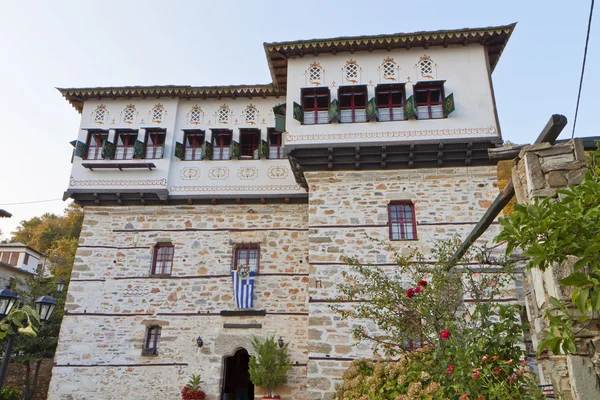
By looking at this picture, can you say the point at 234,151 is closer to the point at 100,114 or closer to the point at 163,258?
the point at 163,258

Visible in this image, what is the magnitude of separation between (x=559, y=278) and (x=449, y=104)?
311 inches

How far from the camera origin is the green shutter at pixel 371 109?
10.8 m

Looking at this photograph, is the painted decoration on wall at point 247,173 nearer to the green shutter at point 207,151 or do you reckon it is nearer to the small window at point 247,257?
the green shutter at point 207,151

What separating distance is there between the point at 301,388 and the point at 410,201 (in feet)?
16.8

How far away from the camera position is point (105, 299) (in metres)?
11.8

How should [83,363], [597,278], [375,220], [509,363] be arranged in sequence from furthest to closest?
1. [83,363]
2. [375,220]
3. [509,363]
4. [597,278]

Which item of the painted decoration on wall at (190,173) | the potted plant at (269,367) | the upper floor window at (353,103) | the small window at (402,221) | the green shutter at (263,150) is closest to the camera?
the potted plant at (269,367)

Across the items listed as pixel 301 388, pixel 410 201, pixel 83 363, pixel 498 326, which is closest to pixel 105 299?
pixel 83 363

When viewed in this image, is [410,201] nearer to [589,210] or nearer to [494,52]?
[494,52]

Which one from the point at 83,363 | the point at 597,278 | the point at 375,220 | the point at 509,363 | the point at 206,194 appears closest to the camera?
the point at 597,278

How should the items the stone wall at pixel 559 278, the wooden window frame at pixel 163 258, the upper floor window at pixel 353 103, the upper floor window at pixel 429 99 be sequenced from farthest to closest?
the wooden window frame at pixel 163 258 → the upper floor window at pixel 353 103 → the upper floor window at pixel 429 99 → the stone wall at pixel 559 278

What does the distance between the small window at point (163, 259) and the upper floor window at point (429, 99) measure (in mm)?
7436

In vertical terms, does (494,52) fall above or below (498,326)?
above

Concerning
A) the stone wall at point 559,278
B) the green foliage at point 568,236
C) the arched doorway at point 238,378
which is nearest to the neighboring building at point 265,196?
the arched doorway at point 238,378
